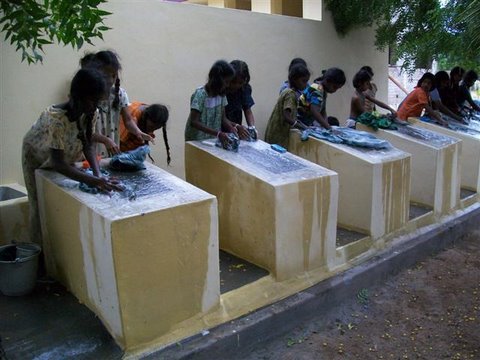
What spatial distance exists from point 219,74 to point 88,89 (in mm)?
1403

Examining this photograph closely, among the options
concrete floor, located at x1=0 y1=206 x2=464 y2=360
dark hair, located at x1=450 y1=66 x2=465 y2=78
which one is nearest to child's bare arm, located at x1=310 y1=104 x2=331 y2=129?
concrete floor, located at x1=0 y1=206 x2=464 y2=360

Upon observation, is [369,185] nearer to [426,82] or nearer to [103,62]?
[103,62]

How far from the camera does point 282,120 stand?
498 cm

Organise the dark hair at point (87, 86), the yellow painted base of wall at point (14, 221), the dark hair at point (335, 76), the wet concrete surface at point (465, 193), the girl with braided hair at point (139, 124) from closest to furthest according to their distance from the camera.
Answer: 1. the dark hair at point (87, 86)
2. the yellow painted base of wall at point (14, 221)
3. the girl with braided hair at point (139, 124)
4. the dark hair at point (335, 76)
5. the wet concrete surface at point (465, 193)

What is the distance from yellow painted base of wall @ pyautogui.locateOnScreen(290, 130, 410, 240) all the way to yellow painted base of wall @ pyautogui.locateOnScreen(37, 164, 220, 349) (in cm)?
190

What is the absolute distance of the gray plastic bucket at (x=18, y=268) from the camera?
313cm

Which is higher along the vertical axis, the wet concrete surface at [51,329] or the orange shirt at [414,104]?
the orange shirt at [414,104]

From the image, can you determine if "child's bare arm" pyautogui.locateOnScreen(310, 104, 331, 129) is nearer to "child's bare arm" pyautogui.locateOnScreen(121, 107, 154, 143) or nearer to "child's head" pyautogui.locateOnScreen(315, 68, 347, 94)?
"child's head" pyautogui.locateOnScreen(315, 68, 347, 94)

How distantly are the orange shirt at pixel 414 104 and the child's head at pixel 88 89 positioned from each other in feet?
17.1

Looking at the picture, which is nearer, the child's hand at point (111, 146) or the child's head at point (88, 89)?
the child's head at point (88, 89)

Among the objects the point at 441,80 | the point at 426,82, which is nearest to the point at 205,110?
the point at 426,82

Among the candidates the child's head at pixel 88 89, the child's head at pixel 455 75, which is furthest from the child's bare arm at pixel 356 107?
the child's head at pixel 88 89

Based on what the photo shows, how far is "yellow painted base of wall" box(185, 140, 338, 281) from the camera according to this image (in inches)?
139

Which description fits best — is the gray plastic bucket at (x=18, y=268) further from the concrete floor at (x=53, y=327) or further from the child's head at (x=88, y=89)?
the child's head at (x=88, y=89)
